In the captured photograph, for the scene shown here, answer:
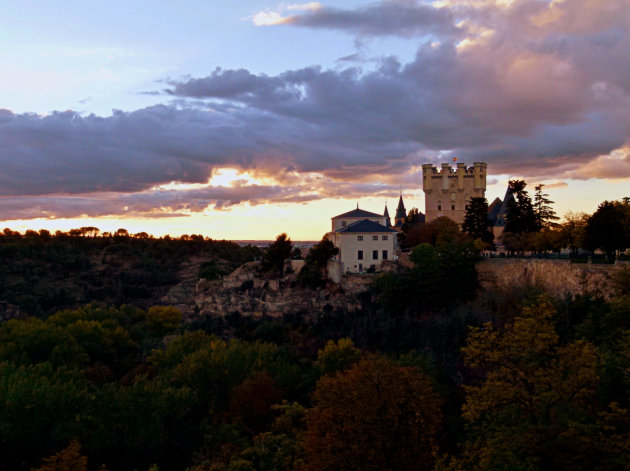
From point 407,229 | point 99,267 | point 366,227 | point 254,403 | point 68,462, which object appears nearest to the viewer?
point 68,462

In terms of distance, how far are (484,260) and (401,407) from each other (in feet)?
98.2

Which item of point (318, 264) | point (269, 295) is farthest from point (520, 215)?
point (269, 295)

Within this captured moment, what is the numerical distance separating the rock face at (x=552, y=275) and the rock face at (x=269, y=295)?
10.6 m

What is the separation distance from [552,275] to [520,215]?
59.2 ft

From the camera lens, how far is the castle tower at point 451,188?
222ft

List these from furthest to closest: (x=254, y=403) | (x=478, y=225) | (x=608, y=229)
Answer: (x=478, y=225), (x=608, y=229), (x=254, y=403)

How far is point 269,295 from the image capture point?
170 ft

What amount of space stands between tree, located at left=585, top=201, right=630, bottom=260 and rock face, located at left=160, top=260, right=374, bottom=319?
712 inches

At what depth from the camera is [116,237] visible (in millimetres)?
109312

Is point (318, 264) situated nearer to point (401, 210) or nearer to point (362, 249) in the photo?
point (362, 249)

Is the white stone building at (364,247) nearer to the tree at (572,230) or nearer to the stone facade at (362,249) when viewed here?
→ the stone facade at (362,249)

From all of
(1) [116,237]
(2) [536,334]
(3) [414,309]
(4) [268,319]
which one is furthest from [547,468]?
(1) [116,237]

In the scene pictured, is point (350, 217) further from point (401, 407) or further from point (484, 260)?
point (401, 407)

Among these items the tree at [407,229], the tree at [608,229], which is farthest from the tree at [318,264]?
the tree at [608,229]
